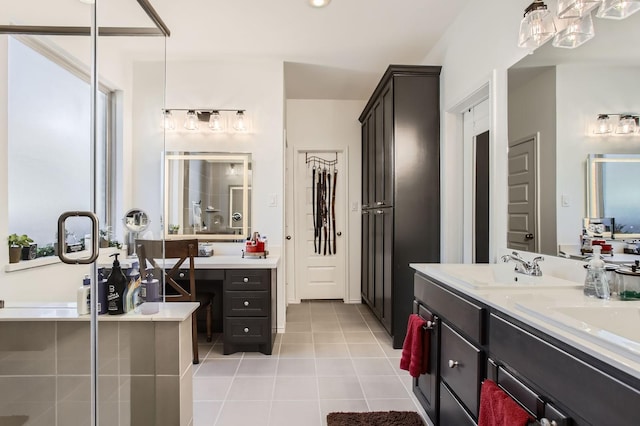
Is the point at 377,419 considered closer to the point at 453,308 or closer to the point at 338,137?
the point at 453,308

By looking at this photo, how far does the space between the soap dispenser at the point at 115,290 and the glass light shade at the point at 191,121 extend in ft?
7.66

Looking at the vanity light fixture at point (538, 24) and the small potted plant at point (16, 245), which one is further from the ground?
the vanity light fixture at point (538, 24)

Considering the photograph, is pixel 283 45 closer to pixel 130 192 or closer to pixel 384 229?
pixel 384 229

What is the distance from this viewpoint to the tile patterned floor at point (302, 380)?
2051 mm

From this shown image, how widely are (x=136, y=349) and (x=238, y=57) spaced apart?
2857mm

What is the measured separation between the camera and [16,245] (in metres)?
1.25

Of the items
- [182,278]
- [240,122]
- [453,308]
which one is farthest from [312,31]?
[453,308]

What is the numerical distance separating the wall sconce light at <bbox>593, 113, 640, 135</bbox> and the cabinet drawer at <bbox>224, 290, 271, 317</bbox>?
2.42 metres

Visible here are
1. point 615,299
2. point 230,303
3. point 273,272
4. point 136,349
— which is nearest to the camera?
point 615,299

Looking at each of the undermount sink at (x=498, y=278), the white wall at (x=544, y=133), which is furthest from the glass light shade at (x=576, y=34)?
the undermount sink at (x=498, y=278)

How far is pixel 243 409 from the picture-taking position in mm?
2080

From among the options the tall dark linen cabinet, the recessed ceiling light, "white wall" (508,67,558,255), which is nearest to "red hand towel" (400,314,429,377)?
"white wall" (508,67,558,255)

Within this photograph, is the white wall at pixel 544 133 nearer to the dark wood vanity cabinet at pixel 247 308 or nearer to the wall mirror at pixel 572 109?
the wall mirror at pixel 572 109

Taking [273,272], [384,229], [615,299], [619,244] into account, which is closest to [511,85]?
[619,244]
